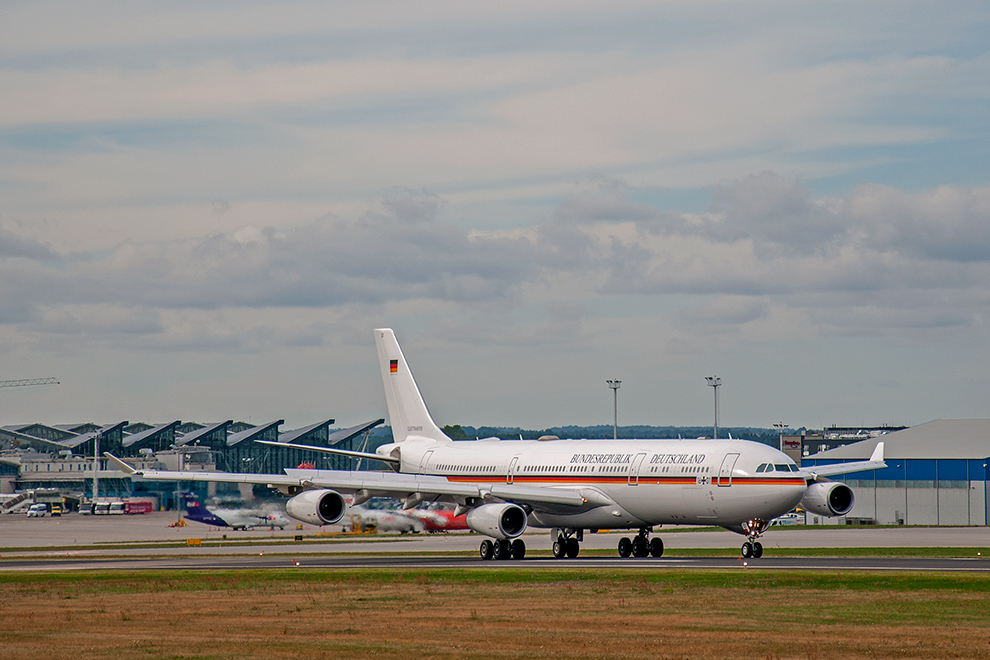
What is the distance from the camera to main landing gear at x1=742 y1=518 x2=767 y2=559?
5238 centimetres

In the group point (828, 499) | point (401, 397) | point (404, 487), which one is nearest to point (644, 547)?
point (828, 499)

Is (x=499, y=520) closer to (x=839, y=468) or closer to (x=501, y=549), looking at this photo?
(x=501, y=549)

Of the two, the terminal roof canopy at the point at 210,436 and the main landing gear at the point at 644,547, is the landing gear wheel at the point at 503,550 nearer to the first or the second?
the main landing gear at the point at 644,547

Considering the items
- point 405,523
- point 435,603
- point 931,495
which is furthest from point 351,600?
point 931,495

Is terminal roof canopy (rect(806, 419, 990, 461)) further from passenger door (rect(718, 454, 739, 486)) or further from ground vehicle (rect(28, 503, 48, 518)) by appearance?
ground vehicle (rect(28, 503, 48, 518))

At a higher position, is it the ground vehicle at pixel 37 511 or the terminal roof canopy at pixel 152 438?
the terminal roof canopy at pixel 152 438

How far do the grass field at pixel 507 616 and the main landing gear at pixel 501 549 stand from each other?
979cm

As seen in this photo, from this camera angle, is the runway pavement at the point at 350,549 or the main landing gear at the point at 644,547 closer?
the runway pavement at the point at 350,549

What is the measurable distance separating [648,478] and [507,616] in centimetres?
2469

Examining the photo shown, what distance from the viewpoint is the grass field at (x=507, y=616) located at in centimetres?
2459

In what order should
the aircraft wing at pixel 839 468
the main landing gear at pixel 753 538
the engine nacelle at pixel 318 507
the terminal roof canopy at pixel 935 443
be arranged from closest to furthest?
1. the main landing gear at pixel 753 538
2. the aircraft wing at pixel 839 468
3. the engine nacelle at pixel 318 507
4. the terminal roof canopy at pixel 935 443

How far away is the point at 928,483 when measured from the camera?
117 m

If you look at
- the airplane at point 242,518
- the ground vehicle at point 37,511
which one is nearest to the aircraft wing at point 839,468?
the airplane at point 242,518

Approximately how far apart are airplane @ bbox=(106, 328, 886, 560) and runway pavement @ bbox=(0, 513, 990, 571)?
1.66 meters
